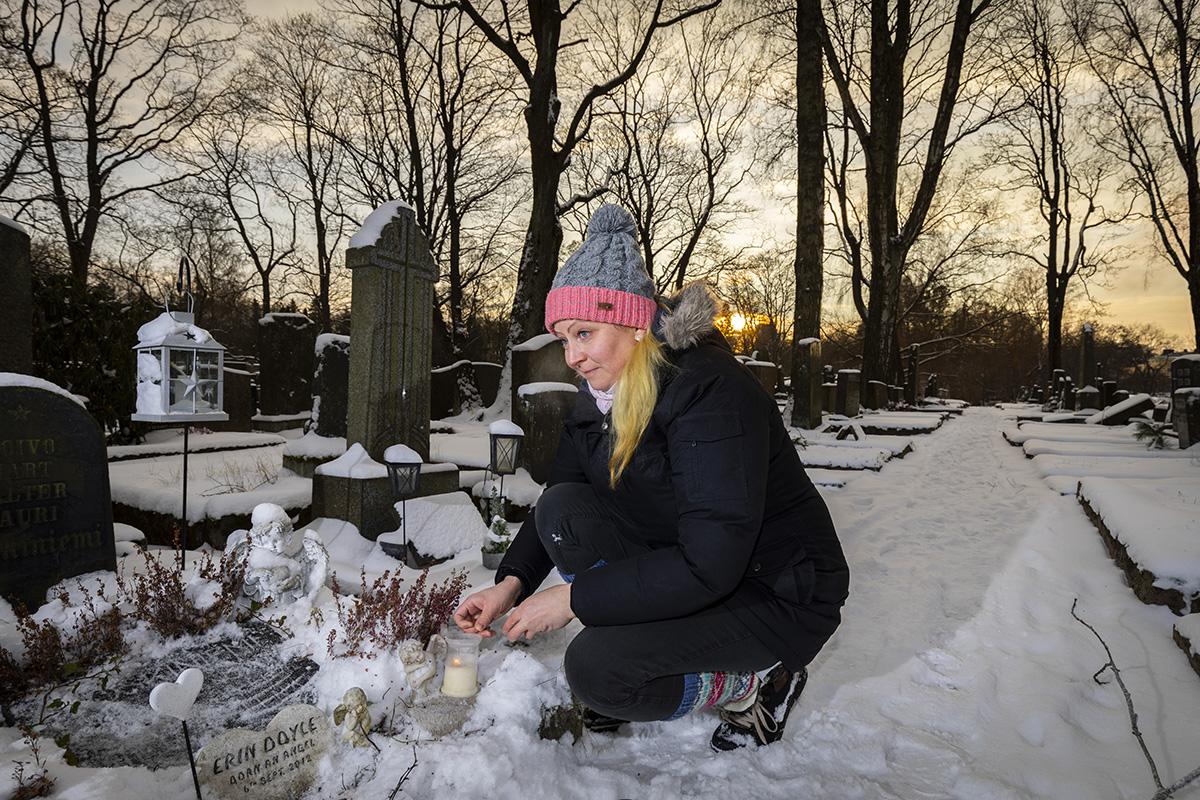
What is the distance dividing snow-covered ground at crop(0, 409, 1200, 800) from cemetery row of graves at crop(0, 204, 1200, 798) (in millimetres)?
28

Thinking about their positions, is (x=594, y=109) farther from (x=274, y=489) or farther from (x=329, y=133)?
(x=274, y=489)

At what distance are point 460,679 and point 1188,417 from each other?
1062cm

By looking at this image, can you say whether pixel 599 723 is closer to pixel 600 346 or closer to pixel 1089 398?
pixel 600 346

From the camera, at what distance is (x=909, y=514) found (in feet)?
18.0

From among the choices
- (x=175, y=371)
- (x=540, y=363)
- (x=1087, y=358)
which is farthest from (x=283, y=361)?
(x=1087, y=358)

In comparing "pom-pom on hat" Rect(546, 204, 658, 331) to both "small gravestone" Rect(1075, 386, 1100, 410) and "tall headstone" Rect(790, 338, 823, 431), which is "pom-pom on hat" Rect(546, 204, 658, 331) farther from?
"small gravestone" Rect(1075, 386, 1100, 410)

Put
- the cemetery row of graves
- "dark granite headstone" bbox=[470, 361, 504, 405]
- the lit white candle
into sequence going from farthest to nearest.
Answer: "dark granite headstone" bbox=[470, 361, 504, 405], the lit white candle, the cemetery row of graves

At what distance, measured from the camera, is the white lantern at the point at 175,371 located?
11.0 feet

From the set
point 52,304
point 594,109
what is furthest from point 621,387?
point 594,109

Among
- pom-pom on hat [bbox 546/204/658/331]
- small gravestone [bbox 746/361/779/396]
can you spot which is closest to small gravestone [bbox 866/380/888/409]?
small gravestone [bbox 746/361/779/396]

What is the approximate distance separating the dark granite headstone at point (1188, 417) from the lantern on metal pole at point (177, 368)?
11324 millimetres

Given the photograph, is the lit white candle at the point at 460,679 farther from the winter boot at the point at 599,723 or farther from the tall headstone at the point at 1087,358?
the tall headstone at the point at 1087,358

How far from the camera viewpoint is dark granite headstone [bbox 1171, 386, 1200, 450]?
26.7ft

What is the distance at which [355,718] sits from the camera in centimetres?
186
